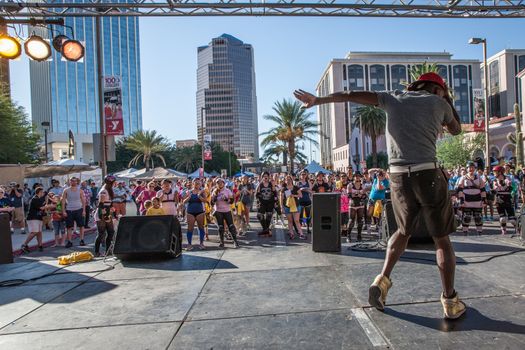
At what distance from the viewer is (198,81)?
156 meters

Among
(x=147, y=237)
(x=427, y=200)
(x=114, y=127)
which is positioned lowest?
(x=147, y=237)

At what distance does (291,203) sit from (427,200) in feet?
24.4

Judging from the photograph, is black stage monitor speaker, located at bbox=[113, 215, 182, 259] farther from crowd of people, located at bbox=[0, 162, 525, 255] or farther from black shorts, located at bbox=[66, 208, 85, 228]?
black shorts, located at bbox=[66, 208, 85, 228]

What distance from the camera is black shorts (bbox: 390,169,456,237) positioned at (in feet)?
10.7

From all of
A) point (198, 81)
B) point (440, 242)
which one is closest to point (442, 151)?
point (440, 242)

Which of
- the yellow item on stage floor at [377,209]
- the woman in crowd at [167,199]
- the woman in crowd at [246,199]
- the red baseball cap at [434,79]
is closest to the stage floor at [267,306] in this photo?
the red baseball cap at [434,79]

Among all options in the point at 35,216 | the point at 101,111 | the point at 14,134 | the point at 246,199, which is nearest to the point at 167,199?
the point at 35,216

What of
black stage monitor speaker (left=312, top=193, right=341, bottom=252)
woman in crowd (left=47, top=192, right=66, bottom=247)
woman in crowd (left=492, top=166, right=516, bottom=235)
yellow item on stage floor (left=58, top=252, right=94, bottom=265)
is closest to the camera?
black stage monitor speaker (left=312, top=193, right=341, bottom=252)

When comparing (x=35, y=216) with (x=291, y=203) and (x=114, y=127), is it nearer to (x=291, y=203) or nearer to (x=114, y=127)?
(x=114, y=127)

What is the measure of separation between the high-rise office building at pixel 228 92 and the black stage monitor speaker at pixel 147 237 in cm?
13445

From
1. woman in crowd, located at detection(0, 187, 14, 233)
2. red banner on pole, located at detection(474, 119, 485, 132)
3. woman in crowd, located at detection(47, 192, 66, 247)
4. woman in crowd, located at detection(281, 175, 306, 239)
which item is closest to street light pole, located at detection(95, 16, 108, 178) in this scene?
woman in crowd, located at detection(47, 192, 66, 247)

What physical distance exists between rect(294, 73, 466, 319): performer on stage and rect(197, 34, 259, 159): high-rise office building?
138288 millimetres

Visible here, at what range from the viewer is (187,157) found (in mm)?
69938

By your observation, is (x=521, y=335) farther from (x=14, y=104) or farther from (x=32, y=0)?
(x=14, y=104)
